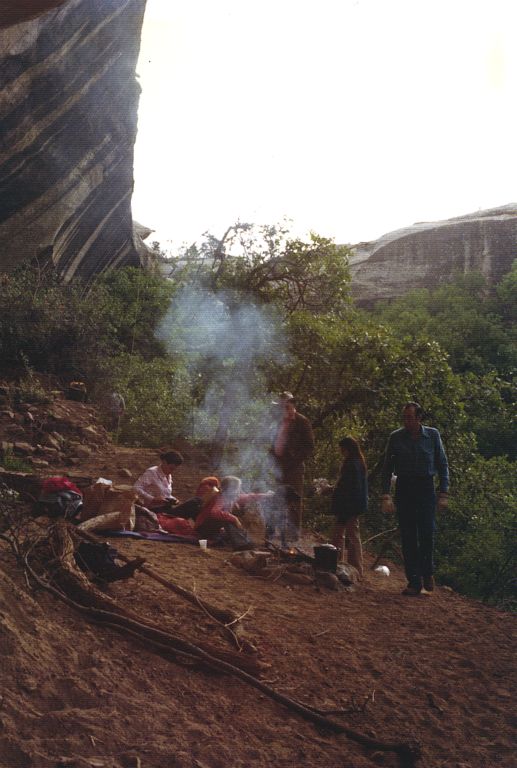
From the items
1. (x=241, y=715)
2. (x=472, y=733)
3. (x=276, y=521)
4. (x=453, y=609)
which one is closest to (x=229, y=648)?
(x=241, y=715)

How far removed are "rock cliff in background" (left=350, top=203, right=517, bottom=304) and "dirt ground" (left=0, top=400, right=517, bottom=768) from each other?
95.4 feet

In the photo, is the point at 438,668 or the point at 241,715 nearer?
the point at 241,715

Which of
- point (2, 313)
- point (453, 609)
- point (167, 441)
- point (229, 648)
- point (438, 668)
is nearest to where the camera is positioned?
point (229, 648)

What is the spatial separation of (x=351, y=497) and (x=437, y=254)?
→ 3122cm

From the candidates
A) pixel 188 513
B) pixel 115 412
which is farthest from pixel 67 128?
pixel 188 513

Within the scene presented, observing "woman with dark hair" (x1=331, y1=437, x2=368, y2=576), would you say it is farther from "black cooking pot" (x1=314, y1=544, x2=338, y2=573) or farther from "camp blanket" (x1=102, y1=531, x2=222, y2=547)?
"camp blanket" (x1=102, y1=531, x2=222, y2=547)

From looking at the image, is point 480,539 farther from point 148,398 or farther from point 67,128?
point 67,128

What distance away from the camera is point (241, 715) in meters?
2.71

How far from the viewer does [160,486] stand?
7.39 metres

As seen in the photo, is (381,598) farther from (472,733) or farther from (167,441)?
(167,441)

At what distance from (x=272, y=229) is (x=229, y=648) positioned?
997 centimetres

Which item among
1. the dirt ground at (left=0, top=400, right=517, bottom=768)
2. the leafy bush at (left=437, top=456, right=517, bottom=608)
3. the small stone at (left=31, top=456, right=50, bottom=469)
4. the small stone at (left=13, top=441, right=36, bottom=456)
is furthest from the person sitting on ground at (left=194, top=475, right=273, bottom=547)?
the leafy bush at (left=437, top=456, right=517, bottom=608)

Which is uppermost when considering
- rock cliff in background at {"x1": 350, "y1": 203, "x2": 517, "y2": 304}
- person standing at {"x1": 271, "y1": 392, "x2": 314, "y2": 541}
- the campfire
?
rock cliff in background at {"x1": 350, "y1": 203, "x2": 517, "y2": 304}

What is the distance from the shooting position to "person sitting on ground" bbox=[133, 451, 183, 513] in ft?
23.7
